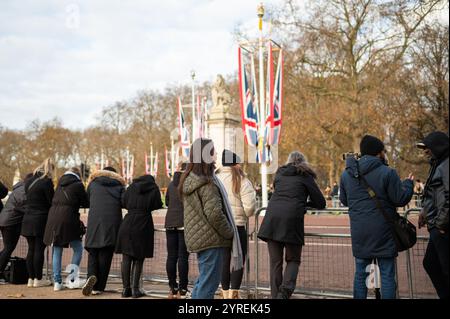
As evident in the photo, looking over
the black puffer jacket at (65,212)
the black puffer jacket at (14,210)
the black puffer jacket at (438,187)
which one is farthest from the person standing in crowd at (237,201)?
the black puffer jacket at (14,210)

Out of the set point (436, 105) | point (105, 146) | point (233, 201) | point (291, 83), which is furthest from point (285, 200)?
point (105, 146)

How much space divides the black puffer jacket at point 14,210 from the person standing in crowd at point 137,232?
251 centimetres

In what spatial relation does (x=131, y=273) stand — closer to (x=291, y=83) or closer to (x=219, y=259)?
(x=219, y=259)

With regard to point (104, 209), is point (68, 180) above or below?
above

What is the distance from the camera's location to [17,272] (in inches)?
360

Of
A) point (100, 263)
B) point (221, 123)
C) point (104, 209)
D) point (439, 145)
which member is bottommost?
point (100, 263)

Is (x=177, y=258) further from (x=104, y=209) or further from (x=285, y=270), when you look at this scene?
(x=285, y=270)

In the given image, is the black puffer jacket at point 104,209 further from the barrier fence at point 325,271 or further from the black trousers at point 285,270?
the black trousers at point 285,270

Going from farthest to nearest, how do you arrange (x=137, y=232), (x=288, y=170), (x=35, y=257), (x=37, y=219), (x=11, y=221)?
(x=11, y=221) < (x=37, y=219) < (x=35, y=257) < (x=137, y=232) < (x=288, y=170)

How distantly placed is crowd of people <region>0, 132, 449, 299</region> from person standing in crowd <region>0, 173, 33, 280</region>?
0.02 meters

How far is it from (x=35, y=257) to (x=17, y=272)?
2.78ft

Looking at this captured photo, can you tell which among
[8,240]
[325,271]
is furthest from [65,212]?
[325,271]
